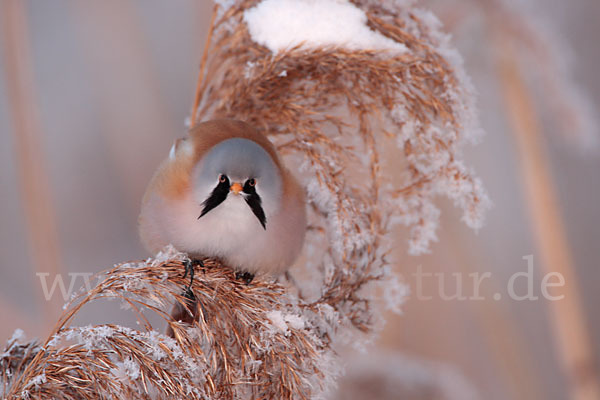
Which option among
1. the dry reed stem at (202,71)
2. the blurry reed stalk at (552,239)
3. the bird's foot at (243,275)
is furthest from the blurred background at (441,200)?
the bird's foot at (243,275)

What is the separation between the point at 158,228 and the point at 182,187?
0.39 feet

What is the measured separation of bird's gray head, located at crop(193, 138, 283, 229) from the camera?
131 centimetres

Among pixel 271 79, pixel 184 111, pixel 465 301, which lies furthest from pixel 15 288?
pixel 271 79

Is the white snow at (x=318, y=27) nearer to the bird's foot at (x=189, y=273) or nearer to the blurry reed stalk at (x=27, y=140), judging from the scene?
the bird's foot at (x=189, y=273)

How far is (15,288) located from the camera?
4.08 meters

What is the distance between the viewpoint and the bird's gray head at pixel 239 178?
1306mm

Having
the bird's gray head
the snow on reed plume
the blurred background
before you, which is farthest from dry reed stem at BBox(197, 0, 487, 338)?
the blurred background

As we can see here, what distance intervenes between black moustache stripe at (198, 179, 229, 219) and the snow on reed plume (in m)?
0.14

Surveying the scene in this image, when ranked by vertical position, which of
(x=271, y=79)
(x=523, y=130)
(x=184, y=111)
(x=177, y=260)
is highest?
(x=184, y=111)

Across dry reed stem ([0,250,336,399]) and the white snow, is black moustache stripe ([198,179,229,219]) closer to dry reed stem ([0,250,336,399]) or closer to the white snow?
dry reed stem ([0,250,336,399])

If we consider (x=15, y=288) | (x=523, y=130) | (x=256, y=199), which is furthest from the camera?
Result: (x=15, y=288)

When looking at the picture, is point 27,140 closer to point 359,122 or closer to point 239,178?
point 239,178

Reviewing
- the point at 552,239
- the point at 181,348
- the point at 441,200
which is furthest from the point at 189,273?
the point at 441,200

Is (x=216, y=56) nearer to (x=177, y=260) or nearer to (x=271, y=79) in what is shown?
(x=271, y=79)
